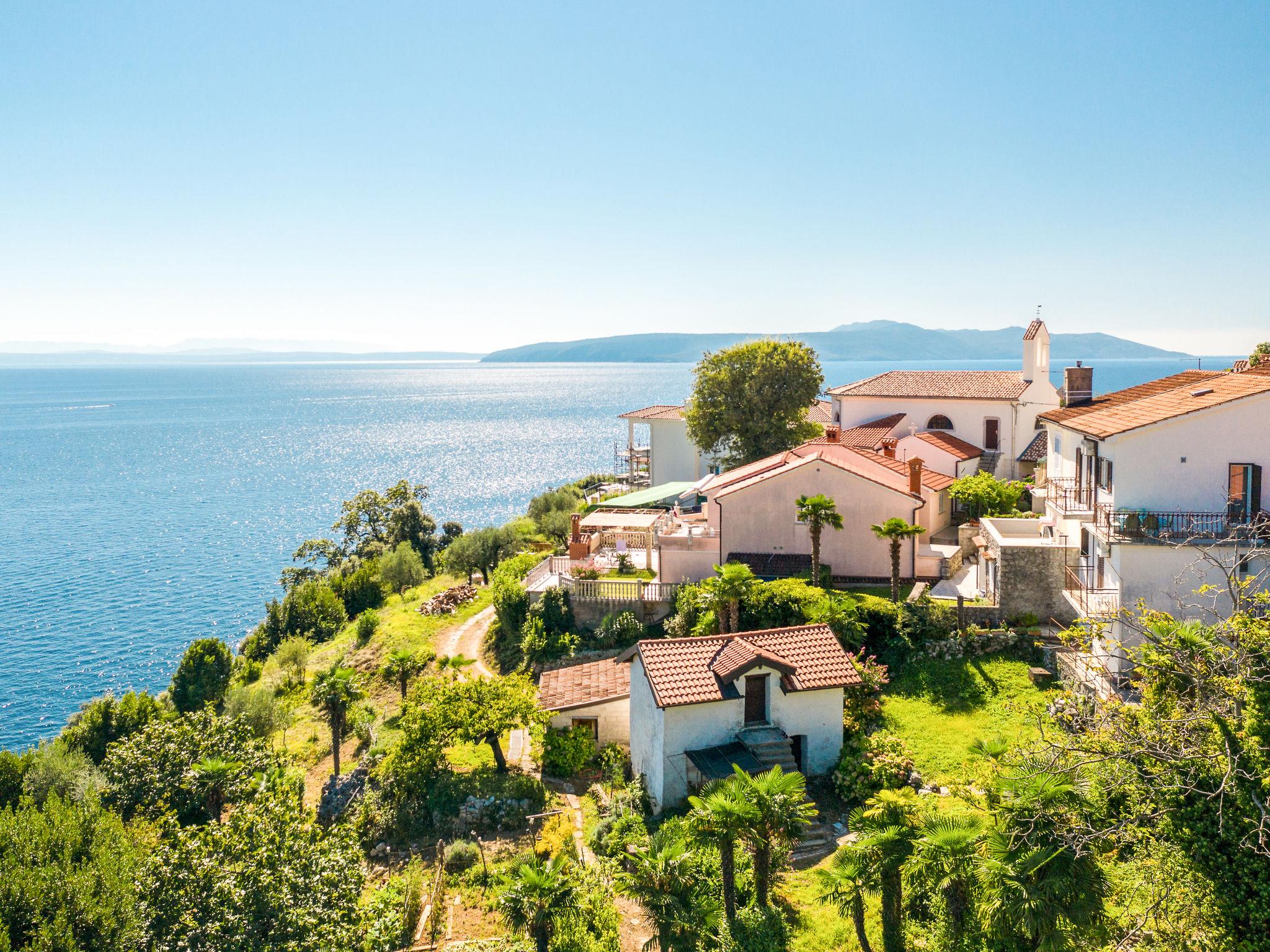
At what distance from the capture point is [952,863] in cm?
1293

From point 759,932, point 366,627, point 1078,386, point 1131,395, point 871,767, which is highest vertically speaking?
point 1078,386

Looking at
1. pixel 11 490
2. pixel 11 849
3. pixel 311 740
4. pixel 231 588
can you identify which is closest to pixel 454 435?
pixel 11 490

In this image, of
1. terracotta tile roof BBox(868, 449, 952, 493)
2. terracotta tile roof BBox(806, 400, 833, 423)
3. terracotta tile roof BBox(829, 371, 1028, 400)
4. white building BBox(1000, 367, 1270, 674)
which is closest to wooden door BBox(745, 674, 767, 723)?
white building BBox(1000, 367, 1270, 674)

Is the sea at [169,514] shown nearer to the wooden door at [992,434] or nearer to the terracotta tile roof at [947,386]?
the terracotta tile roof at [947,386]

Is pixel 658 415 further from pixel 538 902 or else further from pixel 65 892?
pixel 65 892

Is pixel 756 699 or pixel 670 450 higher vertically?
pixel 670 450

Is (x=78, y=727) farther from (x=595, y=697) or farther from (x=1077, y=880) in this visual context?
(x=1077, y=880)

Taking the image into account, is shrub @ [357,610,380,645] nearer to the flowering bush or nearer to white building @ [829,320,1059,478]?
the flowering bush

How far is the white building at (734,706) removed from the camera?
68.1 ft

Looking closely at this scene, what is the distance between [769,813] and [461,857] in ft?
32.3

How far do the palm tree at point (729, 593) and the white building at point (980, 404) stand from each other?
2676 cm

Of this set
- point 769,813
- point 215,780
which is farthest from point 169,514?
point 769,813

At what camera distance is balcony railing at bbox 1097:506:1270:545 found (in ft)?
70.5

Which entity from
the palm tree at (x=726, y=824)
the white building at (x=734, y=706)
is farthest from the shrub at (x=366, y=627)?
the palm tree at (x=726, y=824)
